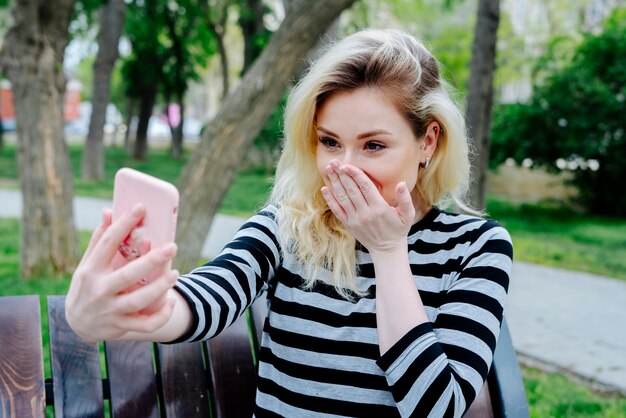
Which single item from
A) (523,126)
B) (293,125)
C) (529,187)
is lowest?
(529,187)

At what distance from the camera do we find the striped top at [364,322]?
1.56 m

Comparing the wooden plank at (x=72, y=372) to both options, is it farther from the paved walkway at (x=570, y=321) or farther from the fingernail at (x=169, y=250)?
the paved walkway at (x=570, y=321)


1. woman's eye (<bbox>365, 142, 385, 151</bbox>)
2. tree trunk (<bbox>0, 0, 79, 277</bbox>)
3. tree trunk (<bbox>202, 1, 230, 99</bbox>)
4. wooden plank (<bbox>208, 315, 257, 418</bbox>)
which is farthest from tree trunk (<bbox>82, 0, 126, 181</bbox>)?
woman's eye (<bbox>365, 142, 385, 151</bbox>)

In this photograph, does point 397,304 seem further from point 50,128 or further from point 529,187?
point 529,187

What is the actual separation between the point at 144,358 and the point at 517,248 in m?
7.83

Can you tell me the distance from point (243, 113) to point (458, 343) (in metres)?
3.63

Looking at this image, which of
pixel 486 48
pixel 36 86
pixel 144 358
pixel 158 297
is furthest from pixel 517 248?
A: pixel 158 297

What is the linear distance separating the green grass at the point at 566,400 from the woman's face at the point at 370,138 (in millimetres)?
2631

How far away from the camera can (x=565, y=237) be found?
10.7 m

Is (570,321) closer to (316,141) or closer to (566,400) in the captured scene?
(566,400)

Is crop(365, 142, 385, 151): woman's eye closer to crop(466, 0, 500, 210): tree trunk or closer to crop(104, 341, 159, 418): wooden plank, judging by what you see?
crop(104, 341, 159, 418): wooden plank

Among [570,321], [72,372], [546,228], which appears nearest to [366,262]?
[72,372]

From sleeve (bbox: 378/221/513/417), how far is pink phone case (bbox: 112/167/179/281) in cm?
58

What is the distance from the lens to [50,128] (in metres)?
6.02
